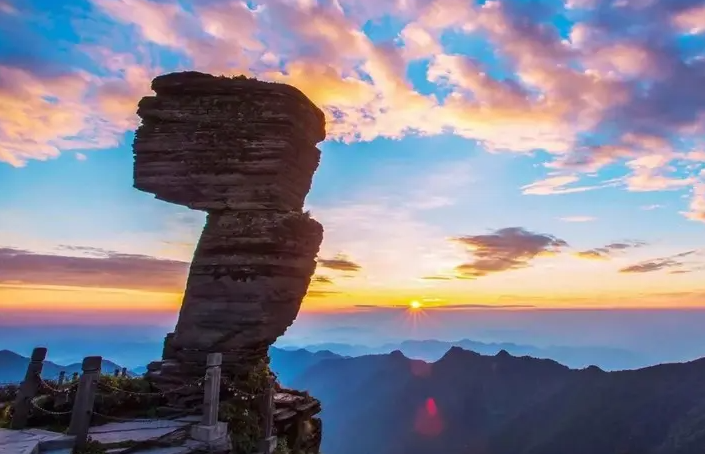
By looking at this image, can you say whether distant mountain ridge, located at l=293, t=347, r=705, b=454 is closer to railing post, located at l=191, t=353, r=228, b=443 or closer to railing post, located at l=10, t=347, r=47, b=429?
railing post, located at l=191, t=353, r=228, b=443

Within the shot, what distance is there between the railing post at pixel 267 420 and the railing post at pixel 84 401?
22.1 ft

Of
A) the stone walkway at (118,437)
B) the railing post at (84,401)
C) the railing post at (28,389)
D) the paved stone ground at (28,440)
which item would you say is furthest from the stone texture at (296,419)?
the railing post at (28,389)

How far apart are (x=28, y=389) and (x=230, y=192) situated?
33.9 feet

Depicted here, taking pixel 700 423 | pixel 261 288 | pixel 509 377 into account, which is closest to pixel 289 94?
pixel 261 288

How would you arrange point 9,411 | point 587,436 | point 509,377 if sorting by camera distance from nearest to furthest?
point 9,411 < point 587,436 < point 509,377

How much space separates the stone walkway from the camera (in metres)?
13.2

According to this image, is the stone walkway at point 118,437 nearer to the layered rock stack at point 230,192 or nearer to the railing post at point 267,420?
the railing post at point 267,420

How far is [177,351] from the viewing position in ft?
67.3

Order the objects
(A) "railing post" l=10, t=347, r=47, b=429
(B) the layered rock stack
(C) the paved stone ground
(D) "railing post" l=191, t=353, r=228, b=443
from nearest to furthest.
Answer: (C) the paved stone ground
(A) "railing post" l=10, t=347, r=47, b=429
(D) "railing post" l=191, t=353, r=228, b=443
(B) the layered rock stack

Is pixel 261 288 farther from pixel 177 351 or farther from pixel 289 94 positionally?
pixel 289 94

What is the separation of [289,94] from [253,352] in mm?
11791

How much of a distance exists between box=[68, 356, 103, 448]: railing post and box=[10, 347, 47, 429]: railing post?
2.25m

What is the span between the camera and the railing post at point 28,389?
14883 millimetres

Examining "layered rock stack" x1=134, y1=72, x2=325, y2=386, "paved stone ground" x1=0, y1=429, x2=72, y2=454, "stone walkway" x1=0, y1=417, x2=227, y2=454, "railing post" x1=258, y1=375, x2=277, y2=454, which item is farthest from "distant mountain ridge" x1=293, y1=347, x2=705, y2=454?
"paved stone ground" x1=0, y1=429, x2=72, y2=454
